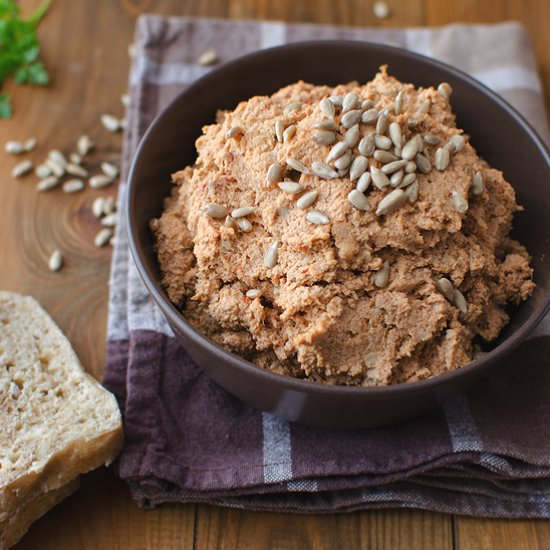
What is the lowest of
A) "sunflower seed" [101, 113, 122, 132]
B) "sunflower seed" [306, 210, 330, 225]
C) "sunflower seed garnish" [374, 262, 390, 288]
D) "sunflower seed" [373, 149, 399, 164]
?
"sunflower seed" [101, 113, 122, 132]

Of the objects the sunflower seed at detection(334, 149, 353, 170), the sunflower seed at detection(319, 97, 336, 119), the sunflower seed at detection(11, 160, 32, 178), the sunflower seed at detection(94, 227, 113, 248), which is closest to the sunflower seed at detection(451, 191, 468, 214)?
the sunflower seed at detection(334, 149, 353, 170)

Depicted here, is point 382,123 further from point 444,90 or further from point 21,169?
point 21,169

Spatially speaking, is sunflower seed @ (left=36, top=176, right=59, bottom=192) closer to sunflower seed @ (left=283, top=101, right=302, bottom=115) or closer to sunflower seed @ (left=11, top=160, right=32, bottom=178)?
sunflower seed @ (left=11, top=160, right=32, bottom=178)

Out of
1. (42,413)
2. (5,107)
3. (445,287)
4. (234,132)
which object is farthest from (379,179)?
(5,107)

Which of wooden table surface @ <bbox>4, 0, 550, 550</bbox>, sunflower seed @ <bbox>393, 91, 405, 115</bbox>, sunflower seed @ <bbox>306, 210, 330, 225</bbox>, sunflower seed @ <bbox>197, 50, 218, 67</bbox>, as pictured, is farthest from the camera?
sunflower seed @ <bbox>197, 50, 218, 67</bbox>

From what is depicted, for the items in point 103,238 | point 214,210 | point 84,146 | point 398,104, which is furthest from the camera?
point 84,146

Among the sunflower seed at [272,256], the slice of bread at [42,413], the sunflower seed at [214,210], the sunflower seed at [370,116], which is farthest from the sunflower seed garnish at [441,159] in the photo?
the slice of bread at [42,413]

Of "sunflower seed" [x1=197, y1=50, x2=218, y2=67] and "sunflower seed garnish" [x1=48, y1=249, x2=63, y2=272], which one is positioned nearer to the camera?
"sunflower seed garnish" [x1=48, y1=249, x2=63, y2=272]
